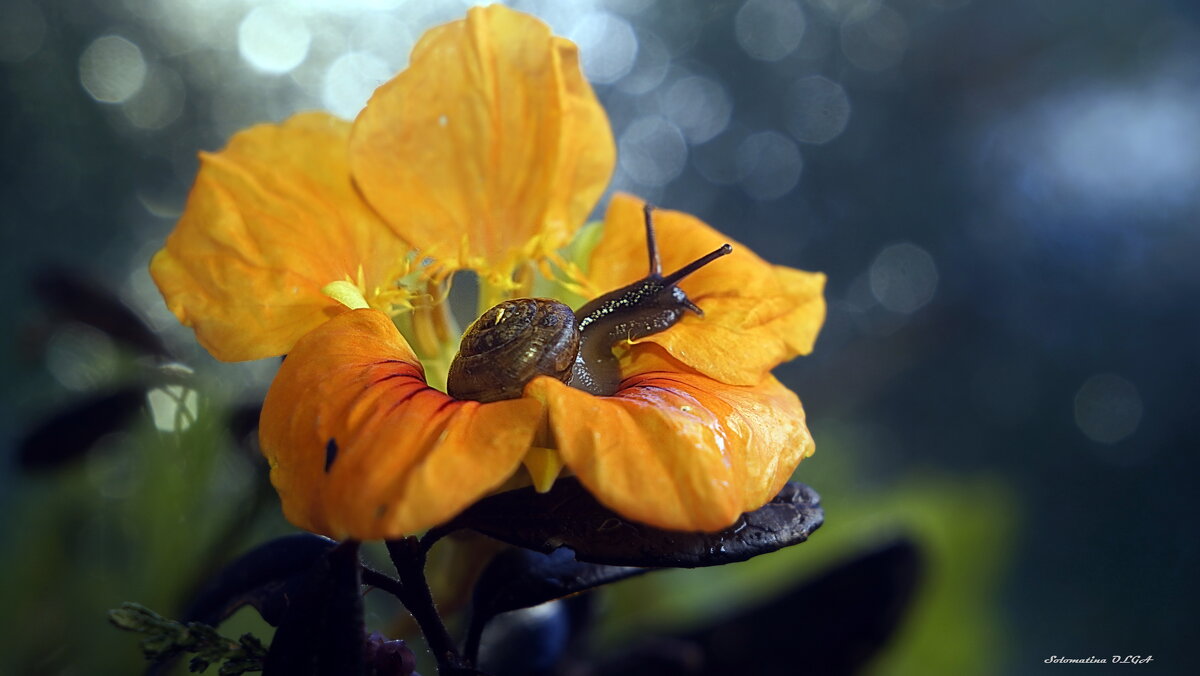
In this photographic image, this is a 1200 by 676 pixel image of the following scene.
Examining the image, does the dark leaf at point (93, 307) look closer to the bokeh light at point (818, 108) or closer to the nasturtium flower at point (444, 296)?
the nasturtium flower at point (444, 296)

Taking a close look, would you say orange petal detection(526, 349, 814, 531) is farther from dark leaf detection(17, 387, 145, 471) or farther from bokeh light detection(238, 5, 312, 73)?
bokeh light detection(238, 5, 312, 73)

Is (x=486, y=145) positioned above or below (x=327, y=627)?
above

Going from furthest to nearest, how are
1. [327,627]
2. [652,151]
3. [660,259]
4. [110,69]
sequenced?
[652,151], [110,69], [660,259], [327,627]

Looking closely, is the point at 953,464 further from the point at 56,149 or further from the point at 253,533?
the point at 56,149

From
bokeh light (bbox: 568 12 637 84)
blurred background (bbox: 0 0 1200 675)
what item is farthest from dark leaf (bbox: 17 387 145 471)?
bokeh light (bbox: 568 12 637 84)

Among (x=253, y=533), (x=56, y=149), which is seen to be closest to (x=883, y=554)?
(x=253, y=533)

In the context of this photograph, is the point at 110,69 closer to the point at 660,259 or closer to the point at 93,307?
the point at 93,307

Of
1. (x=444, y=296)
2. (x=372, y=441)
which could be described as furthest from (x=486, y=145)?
(x=372, y=441)
